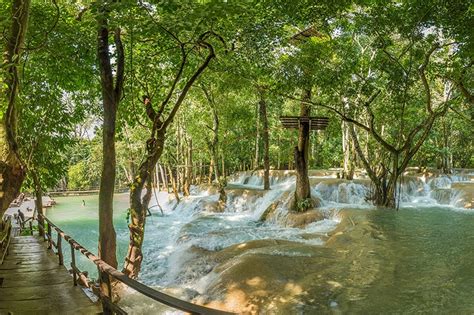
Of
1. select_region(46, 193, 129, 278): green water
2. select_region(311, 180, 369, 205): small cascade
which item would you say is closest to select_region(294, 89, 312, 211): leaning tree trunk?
select_region(311, 180, 369, 205): small cascade

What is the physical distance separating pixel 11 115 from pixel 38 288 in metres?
2.91

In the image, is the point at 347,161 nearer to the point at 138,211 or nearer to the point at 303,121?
the point at 303,121

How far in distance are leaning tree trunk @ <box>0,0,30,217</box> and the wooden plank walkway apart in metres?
1.39

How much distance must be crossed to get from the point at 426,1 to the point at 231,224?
1074 centimetres

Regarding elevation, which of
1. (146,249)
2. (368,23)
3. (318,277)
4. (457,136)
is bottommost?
(146,249)

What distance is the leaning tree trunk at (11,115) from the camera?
5102 millimetres

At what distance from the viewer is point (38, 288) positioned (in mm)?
6312

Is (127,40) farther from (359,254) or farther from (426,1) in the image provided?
(426,1)

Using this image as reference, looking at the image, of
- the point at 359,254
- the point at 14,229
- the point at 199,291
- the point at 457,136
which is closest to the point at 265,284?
the point at 199,291

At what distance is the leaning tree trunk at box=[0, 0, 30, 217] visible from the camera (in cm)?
510

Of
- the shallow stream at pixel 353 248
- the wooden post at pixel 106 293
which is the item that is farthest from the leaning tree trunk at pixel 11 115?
the shallow stream at pixel 353 248

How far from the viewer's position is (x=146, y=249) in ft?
46.3

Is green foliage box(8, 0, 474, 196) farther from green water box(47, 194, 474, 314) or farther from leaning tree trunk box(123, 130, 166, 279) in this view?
green water box(47, 194, 474, 314)

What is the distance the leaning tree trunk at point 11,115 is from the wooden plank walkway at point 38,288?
1385mm
